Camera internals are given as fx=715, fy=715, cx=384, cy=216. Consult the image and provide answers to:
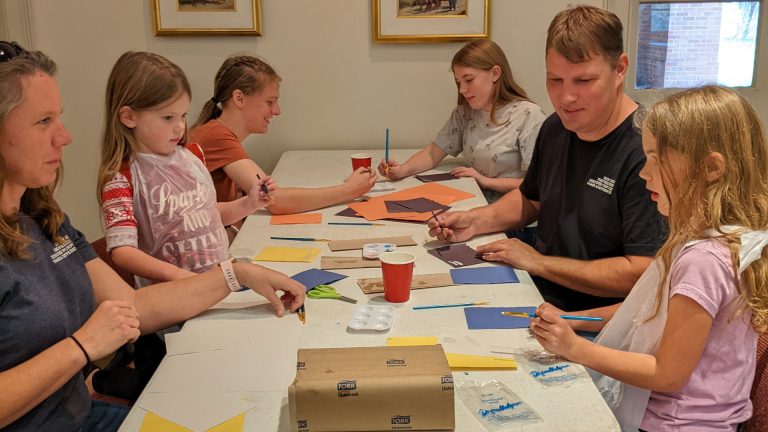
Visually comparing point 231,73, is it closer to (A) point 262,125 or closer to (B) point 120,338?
(A) point 262,125

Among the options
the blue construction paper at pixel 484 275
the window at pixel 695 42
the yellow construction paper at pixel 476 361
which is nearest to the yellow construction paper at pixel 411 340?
the yellow construction paper at pixel 476 361

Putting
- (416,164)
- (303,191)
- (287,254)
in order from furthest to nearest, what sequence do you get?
1. (416,164)
2. (303,191)
3. (287,254)

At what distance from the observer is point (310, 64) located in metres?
→ 3.61

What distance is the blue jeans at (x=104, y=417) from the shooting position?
5.19 feet

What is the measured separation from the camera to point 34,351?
136cm

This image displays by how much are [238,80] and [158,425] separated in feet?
5.94

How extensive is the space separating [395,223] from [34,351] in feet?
4.15

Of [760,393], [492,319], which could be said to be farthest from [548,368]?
[760,393]

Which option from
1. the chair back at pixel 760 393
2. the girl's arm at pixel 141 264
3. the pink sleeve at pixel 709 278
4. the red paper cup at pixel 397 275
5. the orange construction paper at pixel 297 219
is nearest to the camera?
the pink sleeve at pixel 709 278

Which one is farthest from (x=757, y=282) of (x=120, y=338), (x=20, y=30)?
(x=20, y=30)

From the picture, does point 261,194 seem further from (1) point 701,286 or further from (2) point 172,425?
(1) point 701,286

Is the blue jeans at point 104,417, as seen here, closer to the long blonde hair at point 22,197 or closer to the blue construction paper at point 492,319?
→ the long blonde hair at point 22,197

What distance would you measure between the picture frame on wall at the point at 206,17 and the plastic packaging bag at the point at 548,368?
A: 8.39 ft

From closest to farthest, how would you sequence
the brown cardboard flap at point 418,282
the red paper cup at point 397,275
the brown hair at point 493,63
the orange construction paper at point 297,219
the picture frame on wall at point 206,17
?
1. the red paper cup at point 397,275
2. the brown cardboard flap at point 418,282
3. the orange construction paper at point 297,219
4. the brown hair at point 493,63
5. the picture frame on wall at point 206,17
